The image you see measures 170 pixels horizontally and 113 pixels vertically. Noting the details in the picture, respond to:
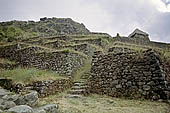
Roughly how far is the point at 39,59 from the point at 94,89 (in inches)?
236

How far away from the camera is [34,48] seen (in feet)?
51.4

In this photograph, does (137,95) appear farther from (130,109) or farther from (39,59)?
(39,59)

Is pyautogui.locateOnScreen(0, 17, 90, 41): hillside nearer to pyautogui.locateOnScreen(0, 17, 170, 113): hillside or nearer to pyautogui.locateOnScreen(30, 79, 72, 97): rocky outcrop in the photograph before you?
pyautogui.locateOnScreen(0, 17, 170, 113): hillside

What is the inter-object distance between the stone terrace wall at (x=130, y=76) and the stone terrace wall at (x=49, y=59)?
2663 millimetres

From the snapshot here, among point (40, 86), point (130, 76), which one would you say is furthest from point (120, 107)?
point (40, 86)

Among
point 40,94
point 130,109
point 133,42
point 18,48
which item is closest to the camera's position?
point 130,109

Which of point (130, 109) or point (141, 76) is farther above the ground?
point (141, 76)

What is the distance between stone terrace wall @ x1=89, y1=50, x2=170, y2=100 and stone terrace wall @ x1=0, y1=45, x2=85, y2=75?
2.66 m

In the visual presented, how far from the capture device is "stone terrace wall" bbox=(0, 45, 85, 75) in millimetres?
12586

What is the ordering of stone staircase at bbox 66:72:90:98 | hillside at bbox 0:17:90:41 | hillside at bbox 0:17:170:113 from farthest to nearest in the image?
1. hillside at bbox 0:17:90:41
2. stone staircase at bbox 66:72:90:98
3. hillside at bbox 0:17:170:113

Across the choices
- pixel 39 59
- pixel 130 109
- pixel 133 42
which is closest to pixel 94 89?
pixel 130 109

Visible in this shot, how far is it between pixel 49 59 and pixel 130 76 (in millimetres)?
6809

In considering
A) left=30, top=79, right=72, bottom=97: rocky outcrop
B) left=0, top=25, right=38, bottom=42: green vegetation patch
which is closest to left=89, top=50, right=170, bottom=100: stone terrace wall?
left=30, top=79, right=72, bottom=97: rocky outcrop

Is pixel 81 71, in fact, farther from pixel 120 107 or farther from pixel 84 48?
pixel 120 107
